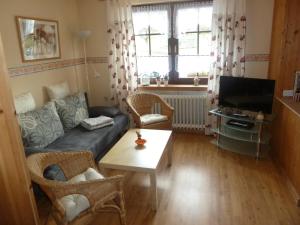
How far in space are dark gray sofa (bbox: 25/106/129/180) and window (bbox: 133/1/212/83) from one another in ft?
3.38

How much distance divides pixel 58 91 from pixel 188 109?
201 cm

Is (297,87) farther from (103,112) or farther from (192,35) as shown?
(103,112)

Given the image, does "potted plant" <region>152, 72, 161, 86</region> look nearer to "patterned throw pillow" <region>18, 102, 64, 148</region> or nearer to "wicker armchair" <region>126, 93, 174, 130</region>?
"wicker armchair" <region>126, 93, 174, 130</region>

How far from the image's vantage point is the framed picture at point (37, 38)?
2947 millimetres

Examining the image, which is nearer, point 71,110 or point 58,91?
point 71,110

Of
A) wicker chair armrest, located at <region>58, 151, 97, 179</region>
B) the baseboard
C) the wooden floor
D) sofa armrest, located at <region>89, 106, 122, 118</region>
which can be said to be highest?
sofa armrest, located at <region>89, 106, 122, 118</region>

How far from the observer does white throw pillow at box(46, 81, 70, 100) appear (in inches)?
133

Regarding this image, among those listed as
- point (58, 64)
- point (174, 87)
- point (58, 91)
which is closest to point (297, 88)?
point (174, 87)

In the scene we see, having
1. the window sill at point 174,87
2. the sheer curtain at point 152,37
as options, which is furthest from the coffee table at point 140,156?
the sheer curtain at point 152,37

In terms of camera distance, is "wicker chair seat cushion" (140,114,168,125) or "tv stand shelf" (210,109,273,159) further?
"wicker chair seat cushion" (140,114,168,125)

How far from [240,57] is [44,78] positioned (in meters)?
2.79

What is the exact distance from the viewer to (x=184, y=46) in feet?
12.9

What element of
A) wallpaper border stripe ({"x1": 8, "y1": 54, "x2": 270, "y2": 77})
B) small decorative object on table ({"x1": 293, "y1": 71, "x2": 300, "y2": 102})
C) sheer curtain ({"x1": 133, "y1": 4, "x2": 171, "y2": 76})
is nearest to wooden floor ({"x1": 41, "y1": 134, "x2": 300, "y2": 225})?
small decorative object on table ({"x1": 293, "y1": 71, "x2": 300, "y2": 102})

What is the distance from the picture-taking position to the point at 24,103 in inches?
112
